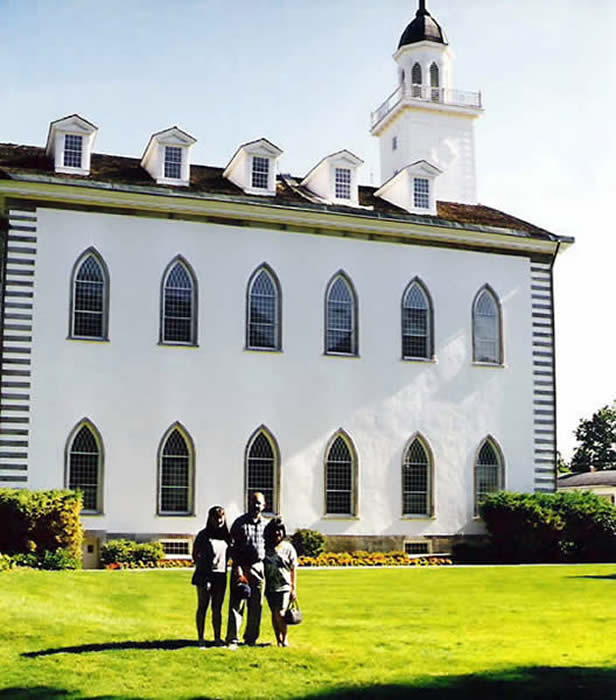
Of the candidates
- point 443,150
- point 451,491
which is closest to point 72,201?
point 451,491

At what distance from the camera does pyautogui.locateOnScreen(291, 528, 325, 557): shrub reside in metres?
31.0

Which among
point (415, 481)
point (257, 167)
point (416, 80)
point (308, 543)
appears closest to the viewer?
Answer: point (308, 543)

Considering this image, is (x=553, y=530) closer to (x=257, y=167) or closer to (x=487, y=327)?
(x=487, y=327)

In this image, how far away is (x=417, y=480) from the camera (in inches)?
1326

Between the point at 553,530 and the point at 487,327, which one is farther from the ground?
the point at 487,327

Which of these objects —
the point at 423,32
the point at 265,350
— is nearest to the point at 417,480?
the point at 265,350

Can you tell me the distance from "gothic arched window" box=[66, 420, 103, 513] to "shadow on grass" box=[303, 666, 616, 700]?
18675 mm

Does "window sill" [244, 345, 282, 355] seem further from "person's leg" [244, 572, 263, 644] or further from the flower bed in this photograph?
"person's leg" [244, 572, 263, 644]

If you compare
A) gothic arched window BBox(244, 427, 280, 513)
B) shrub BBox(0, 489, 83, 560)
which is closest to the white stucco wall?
gothic arched window BBox(244, 427, 280, 513)

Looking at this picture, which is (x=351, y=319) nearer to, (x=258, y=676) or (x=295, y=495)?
(x=295, y=495)

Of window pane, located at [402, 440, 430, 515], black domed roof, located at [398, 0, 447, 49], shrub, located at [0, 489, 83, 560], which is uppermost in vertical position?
black domed roof, located at [398, 0, 447, 49]

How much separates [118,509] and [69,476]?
1610 millimetres

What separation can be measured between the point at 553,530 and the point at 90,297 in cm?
1484

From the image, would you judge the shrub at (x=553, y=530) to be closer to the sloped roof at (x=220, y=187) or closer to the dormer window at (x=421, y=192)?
the sloped roof at (x=220, y=187)
